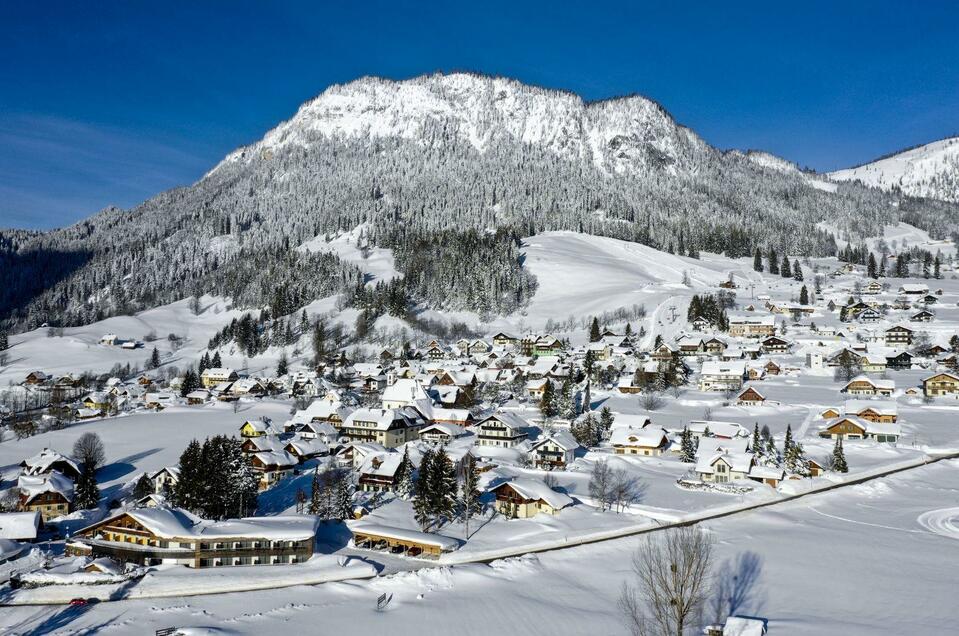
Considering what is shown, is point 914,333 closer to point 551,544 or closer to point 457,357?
point 457,357

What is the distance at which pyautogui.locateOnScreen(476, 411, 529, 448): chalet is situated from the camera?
187ft

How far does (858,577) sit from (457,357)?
82212 mm

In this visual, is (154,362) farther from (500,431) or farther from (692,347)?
(692,347)

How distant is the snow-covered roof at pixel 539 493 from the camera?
39.3 meters

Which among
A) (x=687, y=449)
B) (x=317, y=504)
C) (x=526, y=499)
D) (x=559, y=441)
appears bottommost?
(x=317, y=504)

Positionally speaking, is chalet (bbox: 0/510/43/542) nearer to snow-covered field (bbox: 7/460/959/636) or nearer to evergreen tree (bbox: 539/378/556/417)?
snow-covered field (bbox: 7/460/959/636)

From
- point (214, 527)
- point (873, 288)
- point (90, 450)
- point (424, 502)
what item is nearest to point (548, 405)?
Answer: point (424, 502)

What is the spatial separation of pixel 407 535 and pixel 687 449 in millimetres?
26615

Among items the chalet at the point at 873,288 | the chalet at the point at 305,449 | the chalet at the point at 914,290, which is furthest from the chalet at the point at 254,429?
the chalet at the point at 914,290

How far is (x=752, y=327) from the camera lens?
351 feet

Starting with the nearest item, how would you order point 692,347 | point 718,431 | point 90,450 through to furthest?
point 90,450
point 718,431
point 692,347

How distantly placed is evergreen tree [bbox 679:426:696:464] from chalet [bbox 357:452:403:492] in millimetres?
22066

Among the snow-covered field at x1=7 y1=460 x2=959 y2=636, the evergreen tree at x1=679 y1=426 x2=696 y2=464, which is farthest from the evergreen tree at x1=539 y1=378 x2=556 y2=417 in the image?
the snow-covered field at x1=7 y1=460 x2=959 y2=636

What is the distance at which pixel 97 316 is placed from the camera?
17050 cm
